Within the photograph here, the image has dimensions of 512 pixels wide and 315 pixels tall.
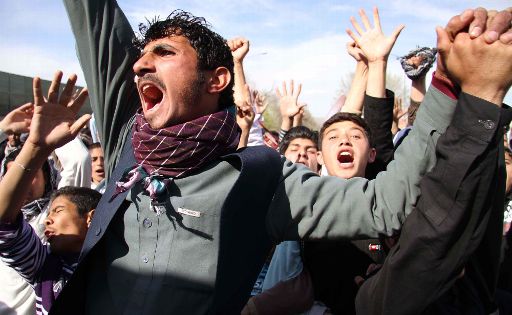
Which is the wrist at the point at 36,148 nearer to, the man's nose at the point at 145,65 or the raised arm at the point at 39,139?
the raised arm at the point at 39,139

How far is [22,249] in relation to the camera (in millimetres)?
2227

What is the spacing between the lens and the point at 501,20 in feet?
3.97

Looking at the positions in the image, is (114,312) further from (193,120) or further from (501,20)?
(501,20)

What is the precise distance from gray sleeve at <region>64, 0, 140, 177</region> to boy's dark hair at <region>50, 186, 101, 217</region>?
80 cm

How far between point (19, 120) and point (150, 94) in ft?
3.88

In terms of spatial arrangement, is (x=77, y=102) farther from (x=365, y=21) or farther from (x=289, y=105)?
(x=289, y=105)

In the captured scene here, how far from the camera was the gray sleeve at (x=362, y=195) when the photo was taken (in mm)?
1365

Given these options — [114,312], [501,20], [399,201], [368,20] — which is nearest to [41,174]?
[114,312]

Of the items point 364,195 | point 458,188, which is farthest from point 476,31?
point 364,195

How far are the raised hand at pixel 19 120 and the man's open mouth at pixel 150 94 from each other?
102cm

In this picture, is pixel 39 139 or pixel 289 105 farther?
pixel 289 105

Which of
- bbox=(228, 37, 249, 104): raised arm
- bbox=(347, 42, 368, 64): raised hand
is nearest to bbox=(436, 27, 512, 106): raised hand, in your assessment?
bbox=(347, 42, 368, 64): raised hand

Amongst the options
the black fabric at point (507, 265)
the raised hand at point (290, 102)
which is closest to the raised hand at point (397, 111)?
the raised hand at point (290, 102)

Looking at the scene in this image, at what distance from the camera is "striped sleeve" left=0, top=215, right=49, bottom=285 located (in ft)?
6.80
